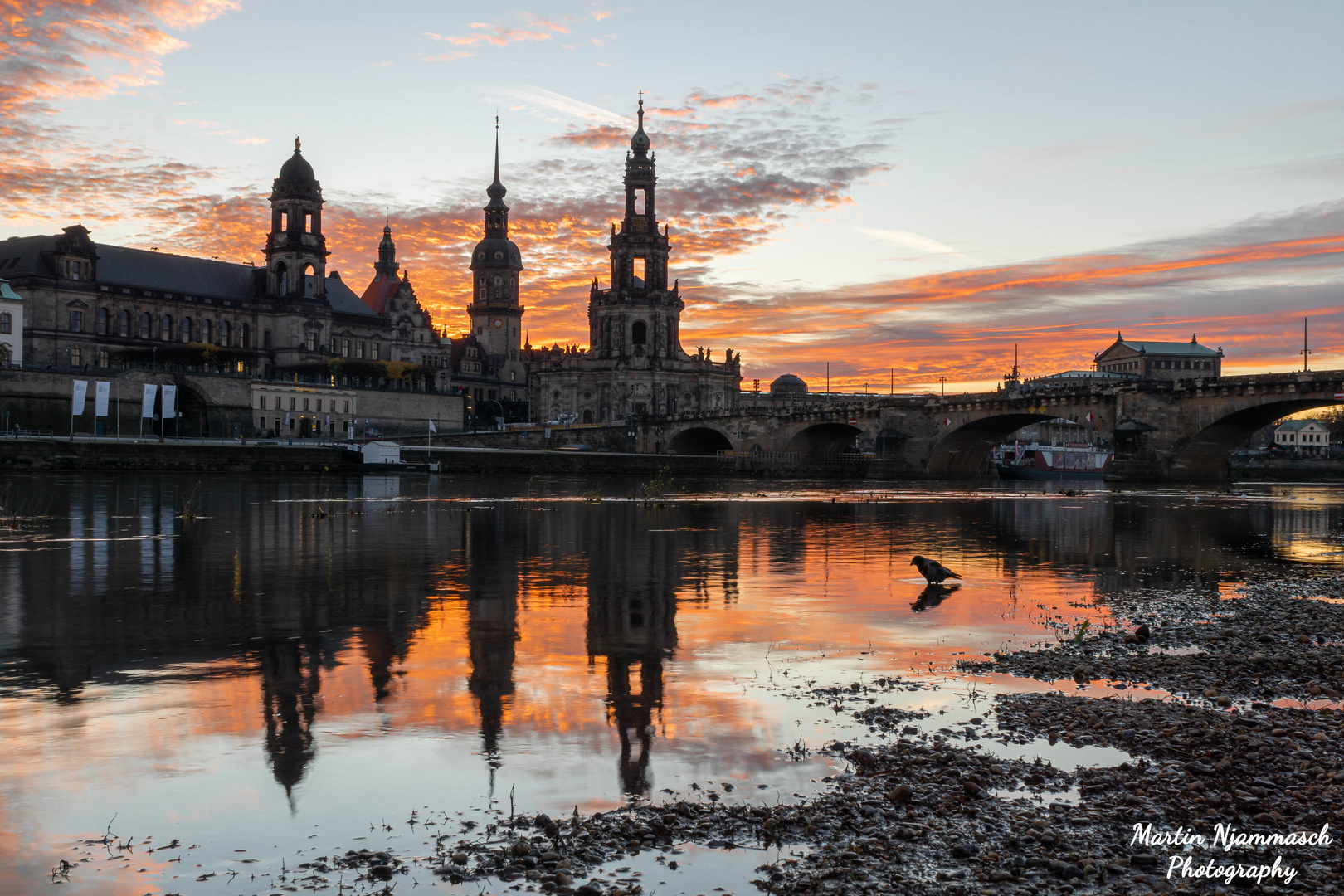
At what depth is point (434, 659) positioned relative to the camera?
1364 cm

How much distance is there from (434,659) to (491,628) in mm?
2502

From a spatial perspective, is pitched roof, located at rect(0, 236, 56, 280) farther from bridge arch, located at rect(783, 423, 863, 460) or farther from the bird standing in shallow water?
the bird standing in shallow water

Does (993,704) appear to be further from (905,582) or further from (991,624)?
(905,582)

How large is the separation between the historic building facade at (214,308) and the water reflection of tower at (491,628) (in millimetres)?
119112

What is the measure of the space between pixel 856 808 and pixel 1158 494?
66329mm

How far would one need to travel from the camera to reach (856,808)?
26.7ft

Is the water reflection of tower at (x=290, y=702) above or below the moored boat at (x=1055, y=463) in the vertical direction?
below

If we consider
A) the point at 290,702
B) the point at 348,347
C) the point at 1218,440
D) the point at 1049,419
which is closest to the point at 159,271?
the point at 348,347

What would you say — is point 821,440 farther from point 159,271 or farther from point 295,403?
point 159,271

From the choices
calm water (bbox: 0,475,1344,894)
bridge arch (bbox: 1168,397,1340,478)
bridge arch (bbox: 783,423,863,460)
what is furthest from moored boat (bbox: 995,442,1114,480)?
calm water (bbox: 0,475,1344,894)

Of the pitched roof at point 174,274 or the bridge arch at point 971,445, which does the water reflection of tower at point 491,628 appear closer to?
the bridge arch at point 971,445

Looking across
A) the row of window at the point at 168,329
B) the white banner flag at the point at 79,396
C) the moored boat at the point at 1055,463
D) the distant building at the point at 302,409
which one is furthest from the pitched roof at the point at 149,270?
the moored boat at the point at 1055,463

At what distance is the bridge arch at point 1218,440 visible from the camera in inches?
3182

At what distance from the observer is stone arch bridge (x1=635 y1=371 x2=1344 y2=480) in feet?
261
